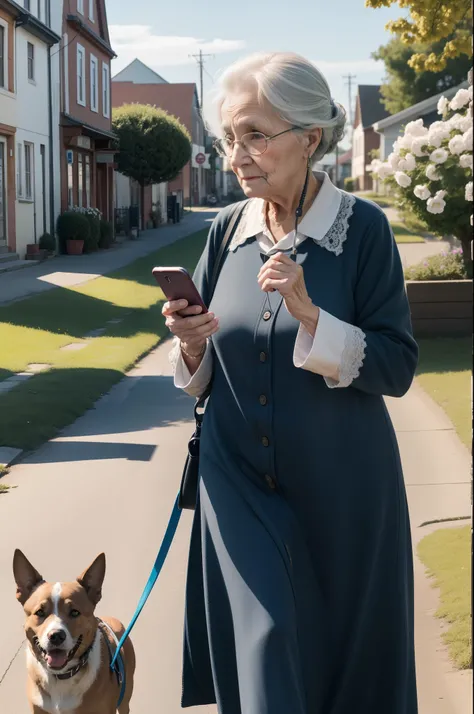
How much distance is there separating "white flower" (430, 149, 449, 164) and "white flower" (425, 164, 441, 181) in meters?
0.09

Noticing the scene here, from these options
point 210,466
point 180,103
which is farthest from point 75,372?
point 180,103

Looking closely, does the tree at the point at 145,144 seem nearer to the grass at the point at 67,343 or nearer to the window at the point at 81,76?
the window at the point at 81,76

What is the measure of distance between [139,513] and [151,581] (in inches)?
133

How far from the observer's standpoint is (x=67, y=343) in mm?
14914

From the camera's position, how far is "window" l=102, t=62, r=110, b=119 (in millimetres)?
39562

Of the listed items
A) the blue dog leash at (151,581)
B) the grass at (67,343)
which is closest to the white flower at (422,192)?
the grass at (67,343)

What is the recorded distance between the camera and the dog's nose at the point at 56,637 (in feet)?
11.7

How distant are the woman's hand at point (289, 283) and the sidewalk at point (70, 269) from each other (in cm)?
1578

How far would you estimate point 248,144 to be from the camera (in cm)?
301

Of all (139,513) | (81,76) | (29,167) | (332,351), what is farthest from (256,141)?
(81,76)

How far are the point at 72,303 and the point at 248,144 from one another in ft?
53.5

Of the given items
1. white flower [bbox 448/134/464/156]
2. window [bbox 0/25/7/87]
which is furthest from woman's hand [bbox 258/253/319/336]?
window [bbox 0/25/7/87]

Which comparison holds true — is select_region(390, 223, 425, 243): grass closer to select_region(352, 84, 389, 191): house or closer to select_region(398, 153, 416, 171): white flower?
select_region(398, 153, 416, 171): white flower

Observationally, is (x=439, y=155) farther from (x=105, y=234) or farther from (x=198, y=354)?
(x=105, y=234)
